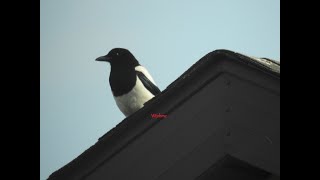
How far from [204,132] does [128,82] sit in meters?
3.02

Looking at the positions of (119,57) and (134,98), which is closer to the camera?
(134,98)

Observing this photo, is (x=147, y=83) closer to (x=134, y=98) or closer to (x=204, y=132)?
(x=134, y=98)

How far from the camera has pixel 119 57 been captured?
624 centimetres

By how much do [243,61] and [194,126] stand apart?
16.4 inches

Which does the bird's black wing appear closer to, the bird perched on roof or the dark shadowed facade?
the bird perched on roof

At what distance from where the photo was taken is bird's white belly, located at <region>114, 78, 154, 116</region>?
6.01m

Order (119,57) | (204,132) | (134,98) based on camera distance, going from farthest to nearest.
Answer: (119,57) → (134,98) → (204,132)

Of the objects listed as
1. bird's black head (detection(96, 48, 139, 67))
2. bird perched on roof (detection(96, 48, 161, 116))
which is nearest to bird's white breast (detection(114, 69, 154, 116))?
bird perched on roof (detection(96, 48, 161, 116))

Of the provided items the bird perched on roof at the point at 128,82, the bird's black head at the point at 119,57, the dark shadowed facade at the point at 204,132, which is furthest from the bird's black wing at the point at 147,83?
the dark shadowed facade at the point at 204,132

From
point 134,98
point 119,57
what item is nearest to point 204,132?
point 134,98

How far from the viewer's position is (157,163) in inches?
123

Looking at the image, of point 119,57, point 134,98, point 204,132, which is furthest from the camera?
point 119,57

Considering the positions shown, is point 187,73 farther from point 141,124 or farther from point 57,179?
point 57,179
